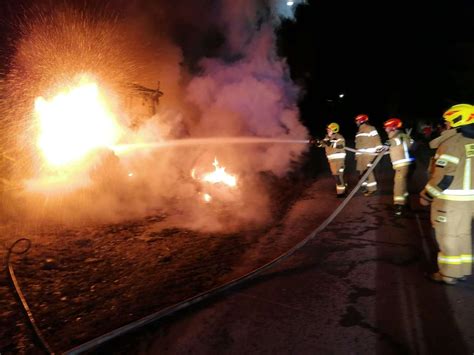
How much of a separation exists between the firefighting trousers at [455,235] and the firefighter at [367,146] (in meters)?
4.63

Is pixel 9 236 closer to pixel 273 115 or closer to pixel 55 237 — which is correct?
pixel 55 237

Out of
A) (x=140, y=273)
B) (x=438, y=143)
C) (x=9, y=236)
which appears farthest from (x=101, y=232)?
(x=438, y=143)

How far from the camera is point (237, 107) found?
1004 cm

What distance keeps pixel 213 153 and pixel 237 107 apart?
1.52 metres

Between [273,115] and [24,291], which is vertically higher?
[273,115]

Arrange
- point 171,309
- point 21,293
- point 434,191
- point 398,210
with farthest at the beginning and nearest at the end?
point 398,210 < point 21,293 < point 434,191 < point 171,309

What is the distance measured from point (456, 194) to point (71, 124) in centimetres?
1021

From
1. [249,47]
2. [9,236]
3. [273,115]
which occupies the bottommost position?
[9,236]

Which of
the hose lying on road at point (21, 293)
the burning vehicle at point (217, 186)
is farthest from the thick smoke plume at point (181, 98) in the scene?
the hose lying on road at point (21, 293)

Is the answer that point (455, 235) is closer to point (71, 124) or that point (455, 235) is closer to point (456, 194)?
point (456, 194)

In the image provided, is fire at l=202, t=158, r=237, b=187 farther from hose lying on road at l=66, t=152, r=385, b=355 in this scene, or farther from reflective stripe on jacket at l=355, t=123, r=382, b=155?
hose lying on road at l=66, t=152, r=385, b=355

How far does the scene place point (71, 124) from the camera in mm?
10617

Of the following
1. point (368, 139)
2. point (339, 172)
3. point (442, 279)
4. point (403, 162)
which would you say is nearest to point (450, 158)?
point (442, 279)

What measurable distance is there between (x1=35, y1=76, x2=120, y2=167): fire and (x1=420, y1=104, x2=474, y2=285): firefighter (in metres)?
8.62
